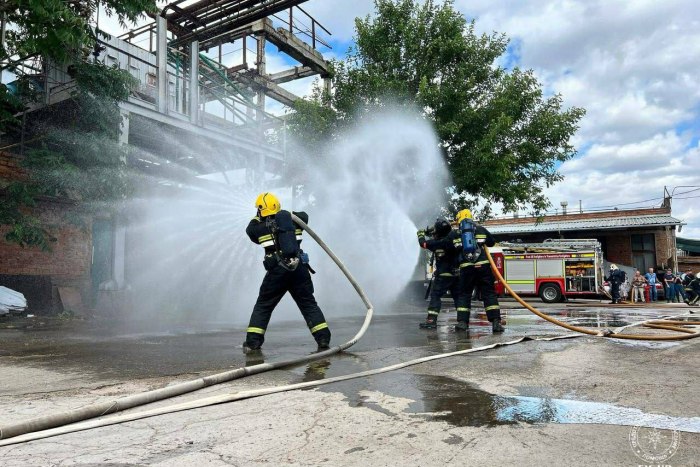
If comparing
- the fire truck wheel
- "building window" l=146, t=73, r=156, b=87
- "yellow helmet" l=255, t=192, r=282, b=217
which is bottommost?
the fire truck wheel

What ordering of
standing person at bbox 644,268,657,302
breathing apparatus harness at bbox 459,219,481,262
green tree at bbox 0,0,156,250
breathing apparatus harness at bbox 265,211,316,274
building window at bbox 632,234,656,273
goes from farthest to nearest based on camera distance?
building window at bbox 632,234,656,273, standing person at bbox 644,268,657,302, green tree at bbox 0,0,156,250, breathing apparatus harness at bbox 459,219,481,262, breathing apparatus harness at bbox 265,211,316,274

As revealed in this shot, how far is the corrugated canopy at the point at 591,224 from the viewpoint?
92.9 ft

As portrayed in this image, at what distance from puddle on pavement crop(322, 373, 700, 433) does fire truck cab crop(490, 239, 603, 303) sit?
1695cm

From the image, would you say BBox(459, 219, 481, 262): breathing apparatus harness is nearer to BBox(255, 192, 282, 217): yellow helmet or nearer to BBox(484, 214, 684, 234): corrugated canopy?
BBox(255, 192, 282, 217): yellow helmet

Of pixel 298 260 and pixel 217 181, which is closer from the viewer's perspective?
pixel 298 260

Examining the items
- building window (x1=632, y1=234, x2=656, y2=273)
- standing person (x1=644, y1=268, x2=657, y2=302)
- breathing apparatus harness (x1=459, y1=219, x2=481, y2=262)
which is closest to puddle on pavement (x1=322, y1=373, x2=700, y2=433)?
breathing apparatus harness (x1=459, y1=219, x2=481, y2=262)

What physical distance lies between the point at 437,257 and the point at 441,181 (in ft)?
32.0

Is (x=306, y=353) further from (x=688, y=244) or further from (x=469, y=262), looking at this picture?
(x=688, y=244)

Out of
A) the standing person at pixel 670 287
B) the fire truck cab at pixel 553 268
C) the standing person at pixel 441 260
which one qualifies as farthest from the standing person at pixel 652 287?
the standing person at pixel 441 260

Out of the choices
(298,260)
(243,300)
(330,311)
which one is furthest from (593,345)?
(243,300)

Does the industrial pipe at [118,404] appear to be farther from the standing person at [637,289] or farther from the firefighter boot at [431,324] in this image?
the standing person at [637,289]

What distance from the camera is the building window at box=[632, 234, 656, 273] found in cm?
2902

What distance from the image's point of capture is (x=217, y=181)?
51.2 feet

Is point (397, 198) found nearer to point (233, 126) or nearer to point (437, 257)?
point (233, 126)
